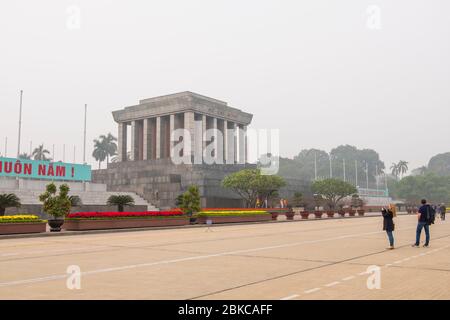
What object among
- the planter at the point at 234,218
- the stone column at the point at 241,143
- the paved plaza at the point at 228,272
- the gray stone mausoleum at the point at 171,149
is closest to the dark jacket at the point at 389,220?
the paved plaza at the point at 228,272

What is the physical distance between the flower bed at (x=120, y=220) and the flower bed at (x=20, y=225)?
252 centimetres

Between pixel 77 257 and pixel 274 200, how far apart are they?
5520cm

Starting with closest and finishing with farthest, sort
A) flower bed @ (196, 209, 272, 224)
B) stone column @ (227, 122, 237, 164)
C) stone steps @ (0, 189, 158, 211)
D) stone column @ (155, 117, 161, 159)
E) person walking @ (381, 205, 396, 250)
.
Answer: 1. person walking @ (381, 205, 396, 250)
2. flower bed @ (196, 209, 272, 224)
3. stone steps @ (0, 189, 158, 211)
4. stone column @ (155, 117, 161, 159)
5. stone column @ (227, 122, 237, 164)

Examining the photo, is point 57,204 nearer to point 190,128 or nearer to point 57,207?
point 57,207

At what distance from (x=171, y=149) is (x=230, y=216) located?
43.7 metres

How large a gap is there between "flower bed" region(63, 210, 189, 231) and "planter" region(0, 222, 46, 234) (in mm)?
2582

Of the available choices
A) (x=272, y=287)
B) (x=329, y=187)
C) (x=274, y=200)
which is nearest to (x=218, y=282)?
(x=272, y=287)

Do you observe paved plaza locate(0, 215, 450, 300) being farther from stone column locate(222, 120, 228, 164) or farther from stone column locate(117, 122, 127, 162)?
stone column locate(117, 122, 127, 162)

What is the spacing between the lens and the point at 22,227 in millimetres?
26188

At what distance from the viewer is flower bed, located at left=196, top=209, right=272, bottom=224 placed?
39.2 metres

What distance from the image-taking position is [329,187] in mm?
77750

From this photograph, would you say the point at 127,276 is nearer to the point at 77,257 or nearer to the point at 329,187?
the point at 77,257

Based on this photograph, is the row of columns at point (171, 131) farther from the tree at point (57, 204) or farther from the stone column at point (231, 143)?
the tree at point (57, 204)

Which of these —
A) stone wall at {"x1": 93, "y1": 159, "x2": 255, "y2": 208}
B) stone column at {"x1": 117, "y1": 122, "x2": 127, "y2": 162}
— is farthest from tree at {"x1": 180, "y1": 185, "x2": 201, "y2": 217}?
stone column at {"x1": 117, "y1": 122, "x2": 127, "y2": 162}
